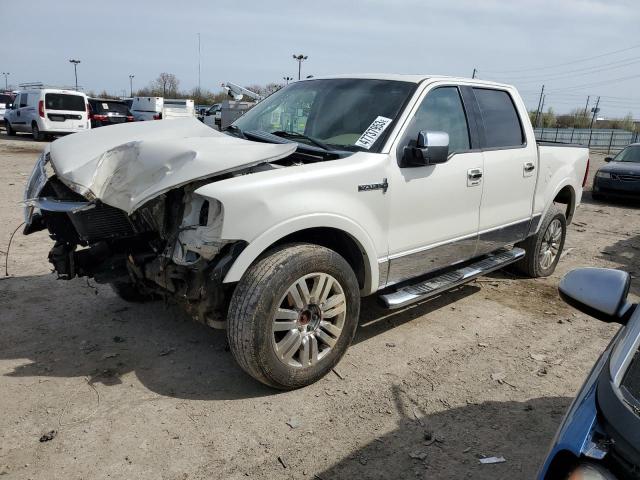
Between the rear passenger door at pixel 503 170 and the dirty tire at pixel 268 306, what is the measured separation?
1926 mm

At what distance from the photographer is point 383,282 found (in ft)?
12.7

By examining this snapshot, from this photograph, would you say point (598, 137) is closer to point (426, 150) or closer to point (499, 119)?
point (499, 119)

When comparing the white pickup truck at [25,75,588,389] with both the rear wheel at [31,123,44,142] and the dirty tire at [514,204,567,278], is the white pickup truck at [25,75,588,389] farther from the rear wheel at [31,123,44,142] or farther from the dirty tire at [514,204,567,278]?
the rear wheel at [31,123,44,142]

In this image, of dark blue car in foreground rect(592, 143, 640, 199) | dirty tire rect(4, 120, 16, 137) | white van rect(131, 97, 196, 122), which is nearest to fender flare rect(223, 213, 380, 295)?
dark blue car in foreground rect(592, 143, 640, 199)

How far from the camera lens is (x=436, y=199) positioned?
4.06m

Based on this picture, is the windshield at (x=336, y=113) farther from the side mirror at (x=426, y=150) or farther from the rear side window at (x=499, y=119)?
the rear side window at (x=499, y=119)

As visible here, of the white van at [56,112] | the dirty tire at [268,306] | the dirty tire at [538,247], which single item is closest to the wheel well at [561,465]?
the dirty tire at [268,306]

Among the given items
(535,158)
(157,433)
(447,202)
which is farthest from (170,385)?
(535,158)

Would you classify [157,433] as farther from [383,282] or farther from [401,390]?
[383,282]

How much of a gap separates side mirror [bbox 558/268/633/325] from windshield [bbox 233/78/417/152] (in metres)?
1.92

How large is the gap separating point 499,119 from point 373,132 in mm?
1712

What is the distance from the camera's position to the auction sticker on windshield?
3.76 m

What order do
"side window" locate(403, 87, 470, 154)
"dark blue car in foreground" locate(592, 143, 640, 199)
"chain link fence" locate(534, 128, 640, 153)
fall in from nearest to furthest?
1. "side window" locate(403, 87, 470, 154)
2. "dark blue car in foreground" locate(592, 143, 640, 199)
3. "chain link fence" locate(534, 128, 640, 153)

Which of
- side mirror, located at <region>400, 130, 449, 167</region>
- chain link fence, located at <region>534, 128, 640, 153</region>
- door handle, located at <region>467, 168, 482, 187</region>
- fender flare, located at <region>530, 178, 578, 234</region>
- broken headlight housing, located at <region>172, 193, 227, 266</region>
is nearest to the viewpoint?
broken headlight housing, located at <region>172, 193, 227, 266</region>
